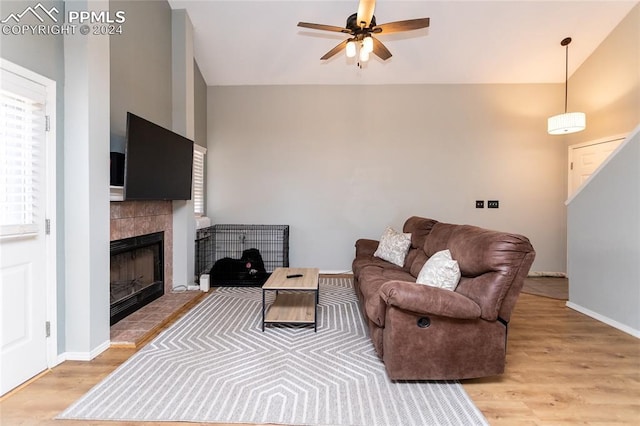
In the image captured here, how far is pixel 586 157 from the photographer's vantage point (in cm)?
465

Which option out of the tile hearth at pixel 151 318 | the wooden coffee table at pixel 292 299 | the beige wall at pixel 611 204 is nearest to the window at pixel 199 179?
the tile hearth at pixel 151 318

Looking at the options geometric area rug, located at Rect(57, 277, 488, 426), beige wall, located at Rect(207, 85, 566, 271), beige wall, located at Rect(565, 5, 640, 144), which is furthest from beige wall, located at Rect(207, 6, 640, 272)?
geometric area rug, located at Rect(57, 277, 488, 426)

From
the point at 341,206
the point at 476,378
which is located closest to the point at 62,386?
the point at 476,378

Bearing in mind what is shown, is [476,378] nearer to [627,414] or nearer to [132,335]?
[627,414]

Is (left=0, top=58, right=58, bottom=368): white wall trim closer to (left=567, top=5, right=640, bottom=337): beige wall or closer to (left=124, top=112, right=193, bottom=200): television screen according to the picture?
(left=124, top=112, right=193, bottom=200): television screen

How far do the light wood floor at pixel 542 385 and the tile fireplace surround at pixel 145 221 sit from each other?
117 cm

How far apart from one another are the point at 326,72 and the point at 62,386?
4652 millimetres

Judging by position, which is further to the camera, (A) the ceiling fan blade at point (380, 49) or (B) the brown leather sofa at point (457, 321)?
(A) the ceiling fan blade at point (380, 49)

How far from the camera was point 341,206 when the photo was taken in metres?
5.10

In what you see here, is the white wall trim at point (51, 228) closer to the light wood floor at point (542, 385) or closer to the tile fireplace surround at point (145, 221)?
the light wood floor at point (542, 385)

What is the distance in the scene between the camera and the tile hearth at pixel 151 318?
8.60 feet

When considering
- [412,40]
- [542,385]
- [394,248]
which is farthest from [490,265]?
[412,40]

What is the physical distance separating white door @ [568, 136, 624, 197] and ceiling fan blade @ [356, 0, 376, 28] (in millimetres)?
3885

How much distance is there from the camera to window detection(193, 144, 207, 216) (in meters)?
4.72
